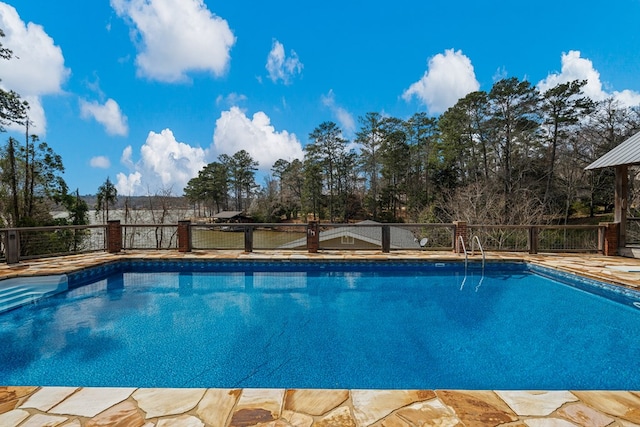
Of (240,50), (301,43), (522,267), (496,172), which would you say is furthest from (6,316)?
(496,172)

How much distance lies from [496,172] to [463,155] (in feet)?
9.42

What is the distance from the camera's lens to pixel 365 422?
2.27 meters

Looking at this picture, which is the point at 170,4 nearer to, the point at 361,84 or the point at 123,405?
the point at 123,405

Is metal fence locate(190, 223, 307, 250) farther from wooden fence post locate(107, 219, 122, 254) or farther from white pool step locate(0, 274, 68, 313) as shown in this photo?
white pool step locate(0, 274, 68, 313)

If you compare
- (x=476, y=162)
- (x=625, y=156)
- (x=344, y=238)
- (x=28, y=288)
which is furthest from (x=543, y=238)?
(x=28, y=288)

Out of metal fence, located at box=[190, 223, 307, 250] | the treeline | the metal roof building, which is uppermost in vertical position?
the treeline

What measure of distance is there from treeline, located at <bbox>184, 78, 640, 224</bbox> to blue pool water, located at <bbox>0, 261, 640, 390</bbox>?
1037 cm

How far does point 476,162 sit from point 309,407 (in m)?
25.1

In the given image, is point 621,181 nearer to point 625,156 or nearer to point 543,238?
point 625,156

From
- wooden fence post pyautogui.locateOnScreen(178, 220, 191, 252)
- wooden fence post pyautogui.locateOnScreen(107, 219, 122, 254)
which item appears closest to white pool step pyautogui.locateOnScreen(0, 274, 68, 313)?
wooden fence post pyautogui.locateOnScreen(107, 219, 122, 254)

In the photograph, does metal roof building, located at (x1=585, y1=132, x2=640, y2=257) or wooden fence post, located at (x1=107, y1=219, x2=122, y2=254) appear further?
wooden fence post, located at (x1=107, y1=219, x2=122, y2=254)

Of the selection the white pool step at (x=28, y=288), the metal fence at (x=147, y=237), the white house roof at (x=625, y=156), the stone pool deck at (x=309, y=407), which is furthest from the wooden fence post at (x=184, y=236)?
the white house roof at (x=625, y=156)

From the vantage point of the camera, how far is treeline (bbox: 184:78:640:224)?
68.7 ft

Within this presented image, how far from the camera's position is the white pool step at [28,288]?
604 centimetres
